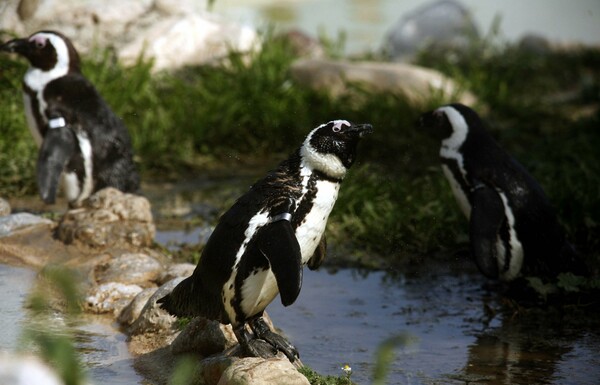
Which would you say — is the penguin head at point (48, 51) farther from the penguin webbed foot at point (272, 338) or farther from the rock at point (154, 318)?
the penguin webbed foot at point (272, 338)

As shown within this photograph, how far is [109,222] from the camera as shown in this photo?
5.47m

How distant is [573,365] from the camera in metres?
4.23

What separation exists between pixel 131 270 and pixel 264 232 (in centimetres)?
144

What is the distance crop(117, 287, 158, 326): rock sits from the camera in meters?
4.39

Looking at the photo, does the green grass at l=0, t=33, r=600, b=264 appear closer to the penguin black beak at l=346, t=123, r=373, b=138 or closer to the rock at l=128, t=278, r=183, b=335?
the rock at l=128, t=278, r=183, b=335

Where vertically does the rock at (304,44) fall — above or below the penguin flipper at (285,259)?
above

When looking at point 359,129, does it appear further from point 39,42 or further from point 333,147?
point 39,42

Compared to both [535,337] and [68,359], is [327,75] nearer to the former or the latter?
[535,337]

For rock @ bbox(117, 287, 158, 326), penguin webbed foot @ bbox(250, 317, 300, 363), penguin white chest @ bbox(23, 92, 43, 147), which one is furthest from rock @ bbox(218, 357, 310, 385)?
penguin white chest @ bbox(23, 92, 43, 147)

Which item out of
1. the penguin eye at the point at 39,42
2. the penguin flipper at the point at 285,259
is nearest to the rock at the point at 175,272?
the penguin flipper at the point at 285,259

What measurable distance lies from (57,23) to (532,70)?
5182 mm

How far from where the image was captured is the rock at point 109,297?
4.60 m

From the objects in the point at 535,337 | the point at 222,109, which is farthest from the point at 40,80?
the point at 535,337

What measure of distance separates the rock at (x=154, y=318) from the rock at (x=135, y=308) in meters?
0.11
